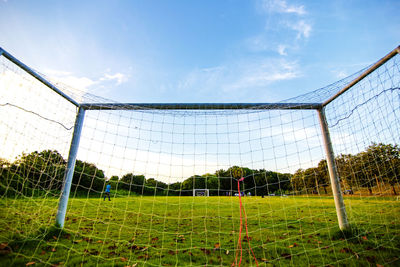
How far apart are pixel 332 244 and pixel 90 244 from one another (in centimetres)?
427

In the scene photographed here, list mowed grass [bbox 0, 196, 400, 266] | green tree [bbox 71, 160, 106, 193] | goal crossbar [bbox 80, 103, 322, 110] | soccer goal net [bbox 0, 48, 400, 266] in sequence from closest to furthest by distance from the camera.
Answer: mowed grass [bbox 0, 196, 400, 266] < soccer goal net [bbox 0, 48, 400, 266] < green tree [bbox 71, 160, 106, 193] < goal crossbar [bbox 80, 103, 322, 110]

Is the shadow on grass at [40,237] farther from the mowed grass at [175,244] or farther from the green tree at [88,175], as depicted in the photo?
the green tree at [88,175]

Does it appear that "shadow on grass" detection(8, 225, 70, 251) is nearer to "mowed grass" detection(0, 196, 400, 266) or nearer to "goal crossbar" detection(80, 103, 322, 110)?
"mowed grass" detection(0, 196, 400, 266)

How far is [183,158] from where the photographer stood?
4.20 metres

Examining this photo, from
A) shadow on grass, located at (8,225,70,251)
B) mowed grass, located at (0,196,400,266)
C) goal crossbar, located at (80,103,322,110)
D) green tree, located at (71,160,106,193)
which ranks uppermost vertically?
goal crossbar, located at (80,103,322,110)

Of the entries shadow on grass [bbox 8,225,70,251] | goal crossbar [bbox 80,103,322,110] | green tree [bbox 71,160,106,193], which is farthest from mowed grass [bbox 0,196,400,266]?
goal crossbar [bbox 80,103,322,110]

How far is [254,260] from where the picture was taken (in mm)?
2699

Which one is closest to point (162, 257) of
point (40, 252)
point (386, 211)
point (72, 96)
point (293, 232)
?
point (40, 252)

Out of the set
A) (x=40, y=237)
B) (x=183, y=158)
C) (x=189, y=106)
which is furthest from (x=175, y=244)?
(x=189, y=106)

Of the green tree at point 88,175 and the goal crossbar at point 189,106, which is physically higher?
the goal crossbar at point 189,106

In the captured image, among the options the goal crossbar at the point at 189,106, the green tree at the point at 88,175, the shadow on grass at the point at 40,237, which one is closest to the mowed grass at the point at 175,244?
the shadow on grass at the point at 40,237

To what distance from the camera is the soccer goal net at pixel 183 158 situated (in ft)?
9.54

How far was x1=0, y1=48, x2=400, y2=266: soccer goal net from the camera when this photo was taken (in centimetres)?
291

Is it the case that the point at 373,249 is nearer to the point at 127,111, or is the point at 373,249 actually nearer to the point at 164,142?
the point at 164,142
